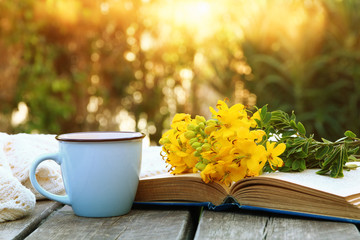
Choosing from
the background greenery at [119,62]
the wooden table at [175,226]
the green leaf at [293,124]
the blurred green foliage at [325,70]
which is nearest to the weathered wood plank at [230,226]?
the wooden table at [175,226]

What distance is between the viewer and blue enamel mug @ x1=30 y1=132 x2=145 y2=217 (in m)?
0.86

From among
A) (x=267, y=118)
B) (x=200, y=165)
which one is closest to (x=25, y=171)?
(x=200, y=165)

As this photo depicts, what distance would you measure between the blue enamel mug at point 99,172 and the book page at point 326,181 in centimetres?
27

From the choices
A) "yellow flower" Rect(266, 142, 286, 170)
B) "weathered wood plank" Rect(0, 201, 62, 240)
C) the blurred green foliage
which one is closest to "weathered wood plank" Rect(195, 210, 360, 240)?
"yellow flower" Rect(266, 142, 286, 170)

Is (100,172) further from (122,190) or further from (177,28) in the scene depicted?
(177,28)

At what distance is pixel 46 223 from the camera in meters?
0.85

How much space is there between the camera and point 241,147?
854 mm

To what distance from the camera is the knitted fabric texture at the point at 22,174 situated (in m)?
0.87

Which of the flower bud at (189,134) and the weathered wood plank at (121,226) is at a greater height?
the flower bud at (189,134)

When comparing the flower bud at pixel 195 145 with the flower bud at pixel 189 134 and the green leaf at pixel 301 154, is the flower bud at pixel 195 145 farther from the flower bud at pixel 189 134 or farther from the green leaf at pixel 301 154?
the green leaf at pixel 301 154

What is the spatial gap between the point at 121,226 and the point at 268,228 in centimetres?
27

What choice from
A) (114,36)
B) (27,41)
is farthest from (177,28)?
(27,41)

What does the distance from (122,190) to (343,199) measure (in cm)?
41

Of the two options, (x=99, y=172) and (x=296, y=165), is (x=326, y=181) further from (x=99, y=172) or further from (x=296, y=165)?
(x=99, y=172)
